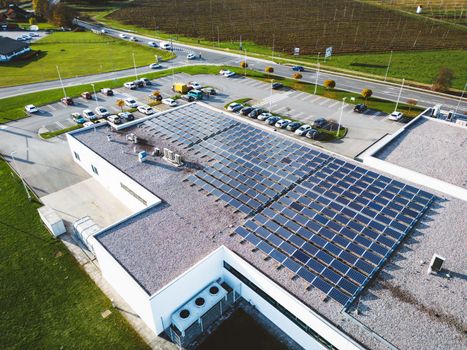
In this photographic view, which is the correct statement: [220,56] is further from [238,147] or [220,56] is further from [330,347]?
[330,347]

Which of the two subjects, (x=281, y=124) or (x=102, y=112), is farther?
(x=102, y=112)

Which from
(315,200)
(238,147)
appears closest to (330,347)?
(315,200)

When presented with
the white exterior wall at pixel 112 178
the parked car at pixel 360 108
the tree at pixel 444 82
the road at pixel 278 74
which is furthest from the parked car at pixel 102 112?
the tree at pixel 444 82

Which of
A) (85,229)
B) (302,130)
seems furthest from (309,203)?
(302,130)

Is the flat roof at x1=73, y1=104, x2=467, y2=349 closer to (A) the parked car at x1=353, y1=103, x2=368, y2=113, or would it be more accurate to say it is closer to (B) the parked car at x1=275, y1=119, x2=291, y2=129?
(B) the parked car at x1=275, y1=119, x2=291, y2=129

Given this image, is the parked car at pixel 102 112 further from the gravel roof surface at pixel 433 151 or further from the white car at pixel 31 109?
the gravel roof surface at pixel 433 151

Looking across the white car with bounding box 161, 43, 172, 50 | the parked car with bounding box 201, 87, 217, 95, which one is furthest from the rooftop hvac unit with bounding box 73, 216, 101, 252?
the white car with bounding box 161, 43, 172, 50

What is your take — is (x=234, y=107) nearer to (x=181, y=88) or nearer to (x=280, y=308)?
(x=181, y=88)
